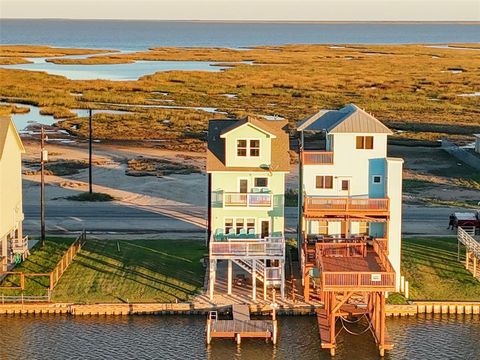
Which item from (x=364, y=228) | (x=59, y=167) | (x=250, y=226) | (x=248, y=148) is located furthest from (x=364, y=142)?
(x=59, y=167)

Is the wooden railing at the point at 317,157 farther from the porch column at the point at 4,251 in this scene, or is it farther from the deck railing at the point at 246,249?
the porch column at the point at 4,251

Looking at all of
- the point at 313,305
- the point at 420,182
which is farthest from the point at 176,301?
the point at 420,182

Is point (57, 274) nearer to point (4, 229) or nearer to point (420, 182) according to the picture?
point (4, 229)

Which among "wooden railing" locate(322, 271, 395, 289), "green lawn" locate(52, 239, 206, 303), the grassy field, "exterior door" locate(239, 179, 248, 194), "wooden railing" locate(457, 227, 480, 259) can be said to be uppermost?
the grassy field

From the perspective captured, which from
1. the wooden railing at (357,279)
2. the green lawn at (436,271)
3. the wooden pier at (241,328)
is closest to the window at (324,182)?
the green lawn at (436,271)

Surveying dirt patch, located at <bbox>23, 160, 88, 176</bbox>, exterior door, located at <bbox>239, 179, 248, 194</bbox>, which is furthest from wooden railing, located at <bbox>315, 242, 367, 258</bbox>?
dirt patch, located at <bbox>23, 160, 88, 176</bbox>

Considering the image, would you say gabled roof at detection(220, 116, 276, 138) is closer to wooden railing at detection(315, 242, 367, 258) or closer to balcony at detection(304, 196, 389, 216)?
balcony at detection(304, 196, 389, 216)
